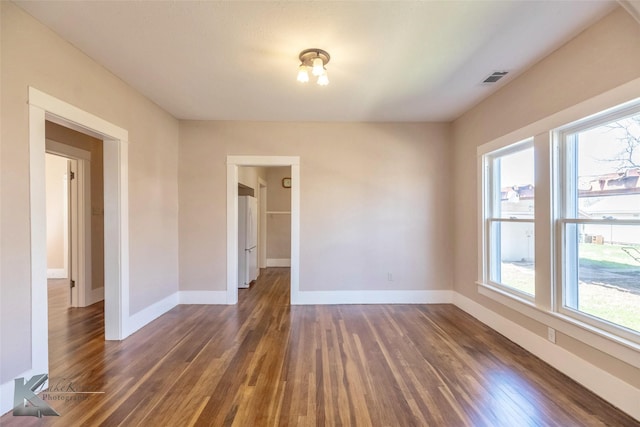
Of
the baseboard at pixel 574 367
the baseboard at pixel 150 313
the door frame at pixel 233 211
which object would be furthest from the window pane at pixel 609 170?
the baseboard at pixel 150 313

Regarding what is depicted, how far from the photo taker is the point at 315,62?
223 centimetres

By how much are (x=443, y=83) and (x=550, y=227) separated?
66.0 inches

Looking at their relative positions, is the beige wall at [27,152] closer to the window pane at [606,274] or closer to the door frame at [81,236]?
the door frame at [81,236]

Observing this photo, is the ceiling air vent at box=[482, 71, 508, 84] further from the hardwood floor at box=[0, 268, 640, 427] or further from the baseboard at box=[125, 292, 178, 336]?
the baseboard at box=[125, 292, 178, 336]

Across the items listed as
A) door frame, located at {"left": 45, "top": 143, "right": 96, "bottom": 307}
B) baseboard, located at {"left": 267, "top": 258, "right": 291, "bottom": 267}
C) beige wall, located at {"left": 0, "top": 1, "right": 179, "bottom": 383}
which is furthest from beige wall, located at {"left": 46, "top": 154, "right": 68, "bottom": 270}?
baseboard, located at {"left": 267, "top": 258, "right": 291, "bottom": 267}

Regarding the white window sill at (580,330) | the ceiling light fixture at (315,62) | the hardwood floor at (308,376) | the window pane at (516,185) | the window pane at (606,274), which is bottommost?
the hardwood floor at (308,376)

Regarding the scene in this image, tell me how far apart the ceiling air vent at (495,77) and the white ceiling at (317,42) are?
0.21 feet

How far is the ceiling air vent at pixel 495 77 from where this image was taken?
2.62 meters

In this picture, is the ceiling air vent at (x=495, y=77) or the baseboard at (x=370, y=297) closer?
the ceiling air vent at (x=495, y=77)

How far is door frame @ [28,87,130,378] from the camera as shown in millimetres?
1899

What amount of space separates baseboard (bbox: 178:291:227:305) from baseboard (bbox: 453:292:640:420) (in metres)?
3.42

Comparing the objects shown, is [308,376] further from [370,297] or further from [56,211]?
[56,211]

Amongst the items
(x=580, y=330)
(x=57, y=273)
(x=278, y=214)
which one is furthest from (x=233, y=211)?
(x=57, y=273)

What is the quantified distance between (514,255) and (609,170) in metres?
1.23
